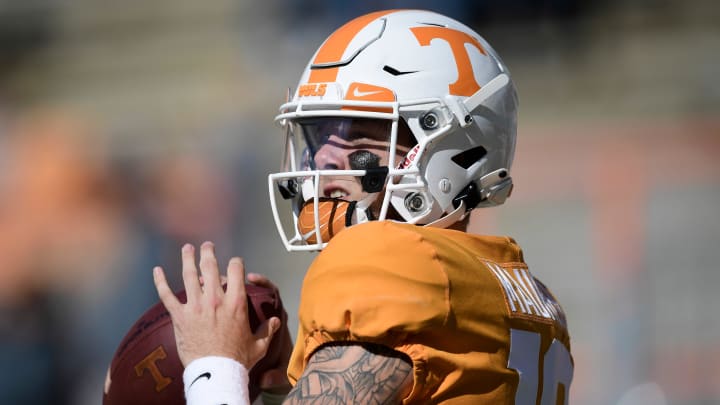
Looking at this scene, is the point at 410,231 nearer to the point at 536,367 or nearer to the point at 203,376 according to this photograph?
the point at 536,367

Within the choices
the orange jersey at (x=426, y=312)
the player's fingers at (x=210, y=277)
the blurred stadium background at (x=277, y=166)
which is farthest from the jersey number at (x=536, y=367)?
the blurred stadium background at (x=277, y=166)

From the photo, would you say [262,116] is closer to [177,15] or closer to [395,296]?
[177,15]

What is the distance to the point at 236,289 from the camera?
158 centimetres

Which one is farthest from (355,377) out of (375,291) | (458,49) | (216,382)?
(458,49)

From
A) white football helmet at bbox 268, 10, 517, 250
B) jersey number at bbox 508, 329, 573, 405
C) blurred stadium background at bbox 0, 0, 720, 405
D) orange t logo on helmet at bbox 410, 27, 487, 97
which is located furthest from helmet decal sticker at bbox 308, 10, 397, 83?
blurred stadium background at bbox 0, 0, 720, 405

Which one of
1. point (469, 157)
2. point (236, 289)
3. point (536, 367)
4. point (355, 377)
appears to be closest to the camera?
point (355, 377)

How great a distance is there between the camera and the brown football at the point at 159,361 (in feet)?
5.40

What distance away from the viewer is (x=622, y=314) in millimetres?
4129

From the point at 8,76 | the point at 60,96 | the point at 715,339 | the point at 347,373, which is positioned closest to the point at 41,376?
the point at 60,96

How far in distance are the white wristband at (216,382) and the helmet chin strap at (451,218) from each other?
44 cm

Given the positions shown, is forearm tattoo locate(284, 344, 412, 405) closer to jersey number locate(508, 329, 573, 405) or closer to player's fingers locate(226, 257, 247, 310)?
jersey number locate(508, 329, 573, 405)

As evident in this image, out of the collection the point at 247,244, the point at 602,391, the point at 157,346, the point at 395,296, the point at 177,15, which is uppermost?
the point at 177,15

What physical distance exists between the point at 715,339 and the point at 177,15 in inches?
151

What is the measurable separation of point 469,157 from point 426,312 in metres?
0.57
